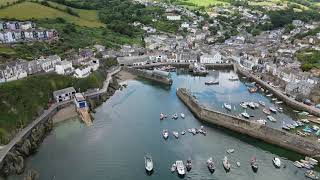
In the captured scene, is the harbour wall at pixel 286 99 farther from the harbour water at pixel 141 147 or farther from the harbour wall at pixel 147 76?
the harbour wall at pixel 147 76

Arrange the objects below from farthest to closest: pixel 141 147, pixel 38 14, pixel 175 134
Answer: pixel 38 14, pixel 175 134, pixel 141 147

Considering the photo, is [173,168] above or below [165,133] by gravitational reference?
below

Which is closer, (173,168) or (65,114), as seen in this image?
(173,168)

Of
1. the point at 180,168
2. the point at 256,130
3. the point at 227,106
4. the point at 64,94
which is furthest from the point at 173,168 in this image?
the point at 64,94

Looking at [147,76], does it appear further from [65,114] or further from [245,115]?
[245,115]

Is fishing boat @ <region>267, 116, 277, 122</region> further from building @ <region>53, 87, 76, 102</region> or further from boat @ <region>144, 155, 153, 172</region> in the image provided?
building @ <region>53, 87, 76, 102</region>

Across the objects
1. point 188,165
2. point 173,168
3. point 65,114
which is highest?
point 65,114

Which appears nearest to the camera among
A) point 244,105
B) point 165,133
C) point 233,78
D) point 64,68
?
point 165,133

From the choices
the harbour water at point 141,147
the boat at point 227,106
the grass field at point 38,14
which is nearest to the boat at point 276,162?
the harbour water at point 141,147
